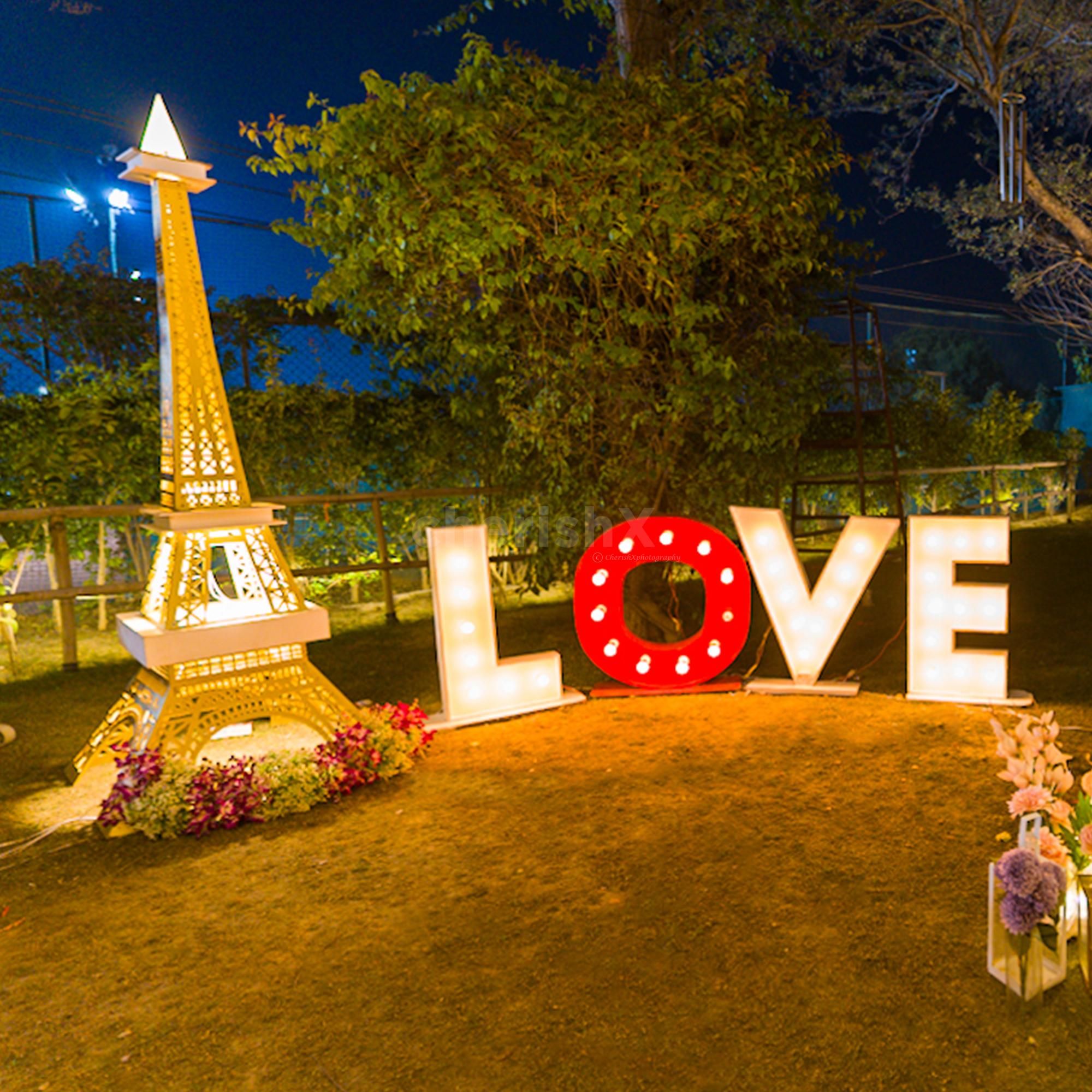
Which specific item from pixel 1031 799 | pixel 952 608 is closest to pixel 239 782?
pixel 1031 799

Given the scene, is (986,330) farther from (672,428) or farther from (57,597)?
(57,597)

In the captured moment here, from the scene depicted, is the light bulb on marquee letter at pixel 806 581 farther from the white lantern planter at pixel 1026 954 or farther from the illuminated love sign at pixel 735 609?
the white lantern planter at pixel 1026 954

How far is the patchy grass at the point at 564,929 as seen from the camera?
2436mm

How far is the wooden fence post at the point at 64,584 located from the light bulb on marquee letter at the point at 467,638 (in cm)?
398

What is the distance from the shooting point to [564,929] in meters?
3.13

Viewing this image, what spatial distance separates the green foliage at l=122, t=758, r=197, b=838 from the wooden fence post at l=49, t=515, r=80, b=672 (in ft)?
12.9

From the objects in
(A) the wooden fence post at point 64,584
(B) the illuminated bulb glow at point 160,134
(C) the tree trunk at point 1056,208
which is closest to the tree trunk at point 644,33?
(B) the illuminated bulb glow at point 160,134

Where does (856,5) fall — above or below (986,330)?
above

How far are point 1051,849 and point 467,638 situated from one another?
3.71 m

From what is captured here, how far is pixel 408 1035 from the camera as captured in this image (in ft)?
8.38

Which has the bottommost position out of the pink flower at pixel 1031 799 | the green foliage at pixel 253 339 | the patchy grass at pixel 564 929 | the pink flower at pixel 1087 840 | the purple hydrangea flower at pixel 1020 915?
the patchy grass at pixel 564 929

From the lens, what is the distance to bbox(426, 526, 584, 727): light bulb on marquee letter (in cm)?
550

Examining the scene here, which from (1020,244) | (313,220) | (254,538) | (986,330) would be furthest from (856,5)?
(986,330)

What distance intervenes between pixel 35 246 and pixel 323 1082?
482 inches
